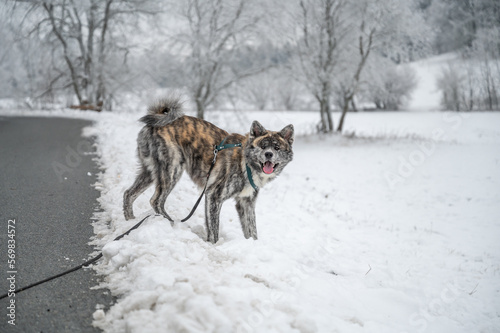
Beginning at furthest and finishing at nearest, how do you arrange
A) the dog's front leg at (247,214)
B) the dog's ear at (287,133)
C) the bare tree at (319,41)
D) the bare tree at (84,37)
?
the bare tree at (84,37), the bare tree at (319,41), the dog's front leg at (247,214), the dog's ear at (287,133)

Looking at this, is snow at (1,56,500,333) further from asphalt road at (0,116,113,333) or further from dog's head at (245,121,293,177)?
dog's head at (245,121,293,177)

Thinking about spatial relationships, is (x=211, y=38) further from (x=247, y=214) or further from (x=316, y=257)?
(x=316, y=257)

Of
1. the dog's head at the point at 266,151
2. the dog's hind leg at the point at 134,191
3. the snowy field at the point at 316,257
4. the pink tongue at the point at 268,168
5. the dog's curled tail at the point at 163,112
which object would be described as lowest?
the snowy field at the point at 316,257

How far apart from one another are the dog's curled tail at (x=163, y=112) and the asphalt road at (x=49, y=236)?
5.17 feet

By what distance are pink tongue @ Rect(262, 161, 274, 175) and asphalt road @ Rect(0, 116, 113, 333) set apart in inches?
81.8

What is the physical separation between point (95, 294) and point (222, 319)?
116 cm

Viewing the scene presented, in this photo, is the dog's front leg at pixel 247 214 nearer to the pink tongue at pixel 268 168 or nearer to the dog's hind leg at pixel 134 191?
the pink tongue at pixel 268 168

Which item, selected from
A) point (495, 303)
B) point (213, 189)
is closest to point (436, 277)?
point (495, 303)

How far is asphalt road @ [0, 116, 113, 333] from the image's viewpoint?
2.12 m

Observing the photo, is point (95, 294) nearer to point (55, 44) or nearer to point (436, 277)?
point (436, 277)

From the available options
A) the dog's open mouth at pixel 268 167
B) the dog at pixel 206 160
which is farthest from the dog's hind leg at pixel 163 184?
the dog's open mouth at pixel 268 167

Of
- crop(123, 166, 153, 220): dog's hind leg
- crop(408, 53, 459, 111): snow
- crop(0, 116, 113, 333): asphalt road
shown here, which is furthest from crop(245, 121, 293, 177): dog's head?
crop(408, 53, 459, 111): snow

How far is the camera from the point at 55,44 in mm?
21438

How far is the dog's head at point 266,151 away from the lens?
141 inches
